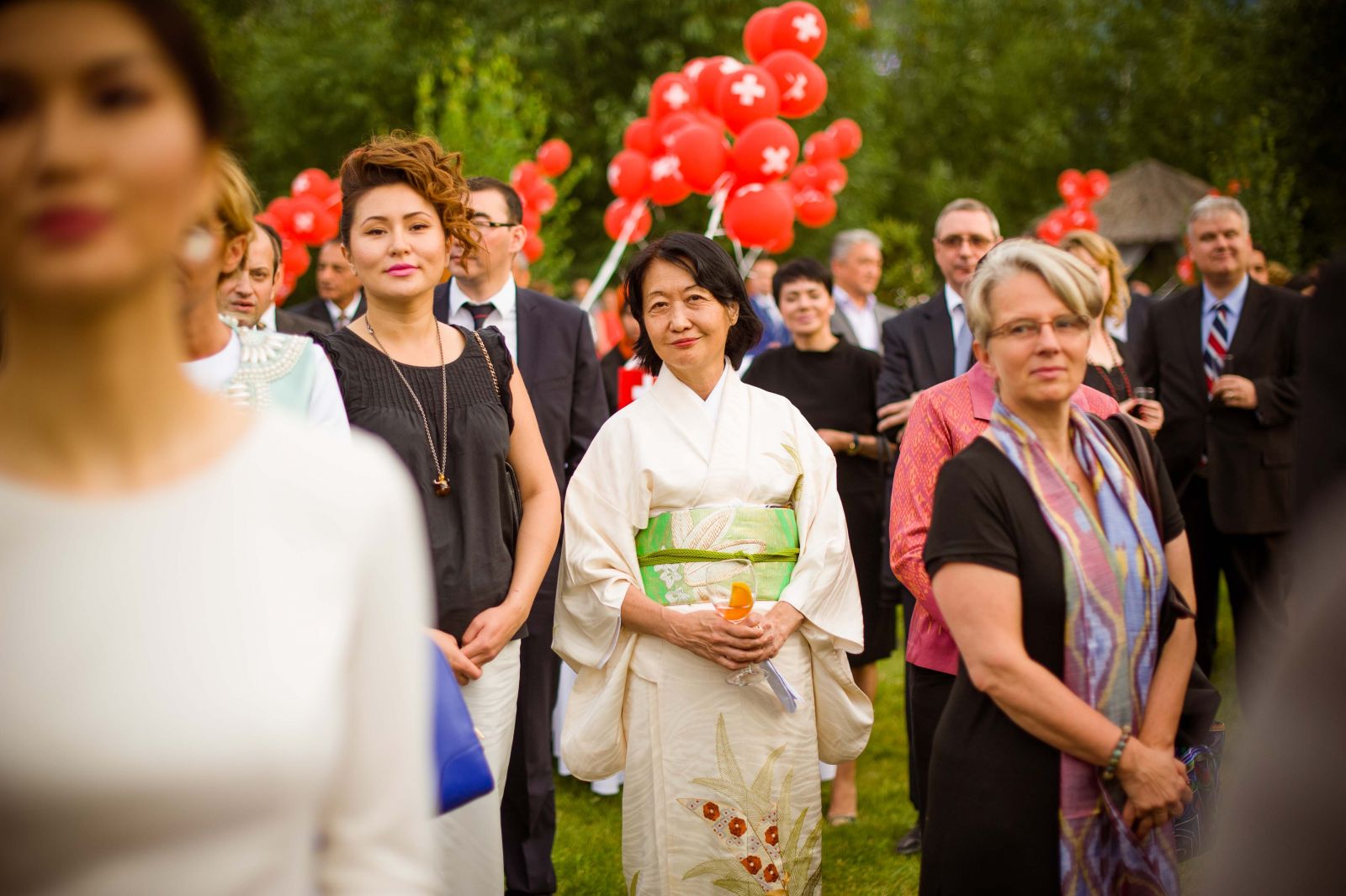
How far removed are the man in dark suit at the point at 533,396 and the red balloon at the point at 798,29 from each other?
13.8 feet

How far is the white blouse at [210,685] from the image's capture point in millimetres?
1099

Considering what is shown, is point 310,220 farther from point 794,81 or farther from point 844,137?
point 844,137

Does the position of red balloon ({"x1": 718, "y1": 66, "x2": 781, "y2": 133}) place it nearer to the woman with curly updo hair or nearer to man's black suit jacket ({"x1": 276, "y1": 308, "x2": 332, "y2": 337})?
man's black suit jacket ({"x1": 276, "y1": 308, "x2": 332, "y2": 337})

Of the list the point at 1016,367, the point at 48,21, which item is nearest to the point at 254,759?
the point at 48,21

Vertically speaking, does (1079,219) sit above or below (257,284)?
above

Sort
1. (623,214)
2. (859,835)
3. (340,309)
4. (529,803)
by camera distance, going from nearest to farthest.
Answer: (529,803), (859,835), (340,309), (623,214)

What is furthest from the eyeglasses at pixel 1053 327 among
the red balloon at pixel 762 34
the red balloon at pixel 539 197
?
the red balloon at pixel 539 197

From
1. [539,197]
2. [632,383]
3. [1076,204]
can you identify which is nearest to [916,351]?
[632,383]

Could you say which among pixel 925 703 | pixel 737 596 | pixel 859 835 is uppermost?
pixel 737 596

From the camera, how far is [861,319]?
7848 millimetres

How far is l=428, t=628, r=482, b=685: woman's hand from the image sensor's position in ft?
10.2

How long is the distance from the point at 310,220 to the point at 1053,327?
23.3 feet

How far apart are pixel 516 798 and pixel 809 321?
8.60 feet

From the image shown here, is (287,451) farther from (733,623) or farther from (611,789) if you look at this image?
(611,789)
